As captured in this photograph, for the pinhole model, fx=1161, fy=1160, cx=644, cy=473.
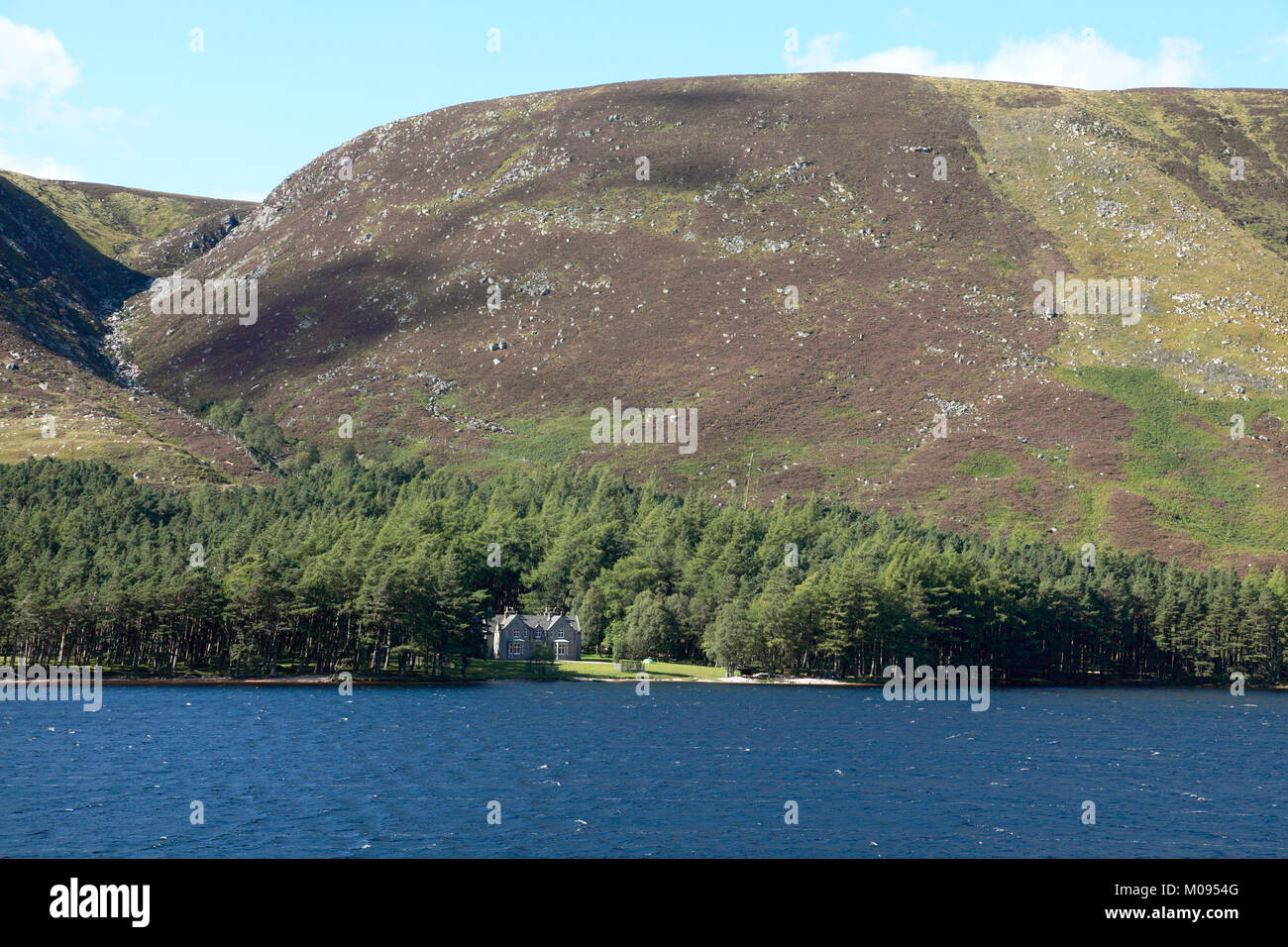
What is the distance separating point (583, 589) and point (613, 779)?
9858 centimetres

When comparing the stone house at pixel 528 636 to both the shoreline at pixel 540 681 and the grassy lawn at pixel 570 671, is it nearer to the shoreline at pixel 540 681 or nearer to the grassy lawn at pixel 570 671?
the grassy lawn at pixel 570 671

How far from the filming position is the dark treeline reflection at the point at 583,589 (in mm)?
126500

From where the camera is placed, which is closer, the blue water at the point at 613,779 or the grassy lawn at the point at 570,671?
the blue water at the point at 613,779

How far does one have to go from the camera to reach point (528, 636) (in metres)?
159

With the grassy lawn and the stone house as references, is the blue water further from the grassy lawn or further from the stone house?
the stone house

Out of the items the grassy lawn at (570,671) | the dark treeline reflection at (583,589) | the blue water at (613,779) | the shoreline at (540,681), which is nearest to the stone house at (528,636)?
the dark treeline reflection at (583,589)

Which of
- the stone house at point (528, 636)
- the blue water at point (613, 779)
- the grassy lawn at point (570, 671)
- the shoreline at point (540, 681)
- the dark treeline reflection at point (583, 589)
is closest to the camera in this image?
the blue water at point (613, 779)

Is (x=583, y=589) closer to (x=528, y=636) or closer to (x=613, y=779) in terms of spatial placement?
(x=528, y=636)

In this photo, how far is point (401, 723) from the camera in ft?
306

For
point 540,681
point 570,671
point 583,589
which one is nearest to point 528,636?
point 583,589

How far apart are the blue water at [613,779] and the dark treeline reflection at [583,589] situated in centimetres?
1515
